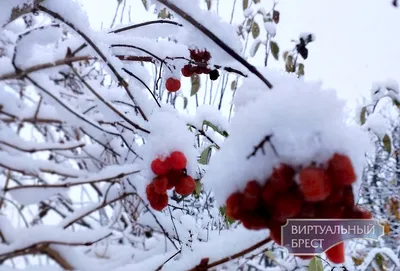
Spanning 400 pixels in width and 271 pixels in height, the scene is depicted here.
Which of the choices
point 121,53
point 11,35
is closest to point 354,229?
point 121,53

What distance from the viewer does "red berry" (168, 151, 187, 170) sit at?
0.77m

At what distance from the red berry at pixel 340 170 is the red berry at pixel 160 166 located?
Answer: 15.1 inches

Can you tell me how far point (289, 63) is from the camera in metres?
1.81

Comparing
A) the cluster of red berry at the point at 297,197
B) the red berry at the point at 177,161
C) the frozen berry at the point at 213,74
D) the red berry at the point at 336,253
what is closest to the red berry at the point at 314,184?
the cluster of red berry at the point at 297,197

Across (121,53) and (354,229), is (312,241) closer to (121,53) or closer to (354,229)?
(354,229)

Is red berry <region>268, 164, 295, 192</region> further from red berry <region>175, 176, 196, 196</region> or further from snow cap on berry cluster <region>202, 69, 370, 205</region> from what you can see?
red berry <region>175, 176, 196, 196</region>

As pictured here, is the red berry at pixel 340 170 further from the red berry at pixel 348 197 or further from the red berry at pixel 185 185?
the red berry at pixel 185 185

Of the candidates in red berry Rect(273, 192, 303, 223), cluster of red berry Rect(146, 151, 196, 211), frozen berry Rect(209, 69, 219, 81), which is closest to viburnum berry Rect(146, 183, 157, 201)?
cluster of red berry Rect(146, 151, 196, 211)

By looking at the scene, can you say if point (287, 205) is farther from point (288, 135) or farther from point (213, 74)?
point (213, 74)

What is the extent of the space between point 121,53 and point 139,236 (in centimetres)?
183

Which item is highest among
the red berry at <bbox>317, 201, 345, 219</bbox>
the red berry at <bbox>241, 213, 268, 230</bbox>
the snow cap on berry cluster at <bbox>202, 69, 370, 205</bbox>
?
the snow cap on berry cluster at <bbox>202, 69, 370, 205</bbox>

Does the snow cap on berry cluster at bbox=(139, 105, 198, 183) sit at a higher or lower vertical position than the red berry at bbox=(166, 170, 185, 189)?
higher

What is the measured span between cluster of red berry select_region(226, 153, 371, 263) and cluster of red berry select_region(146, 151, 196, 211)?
0.31 meters

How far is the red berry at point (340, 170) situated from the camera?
43 cm
